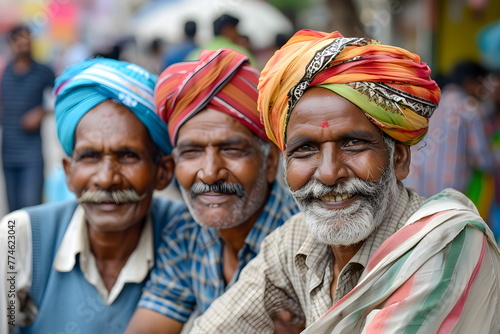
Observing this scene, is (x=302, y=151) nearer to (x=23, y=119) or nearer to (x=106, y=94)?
(x=106, y=94)

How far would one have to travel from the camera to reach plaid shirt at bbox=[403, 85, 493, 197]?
677 cm

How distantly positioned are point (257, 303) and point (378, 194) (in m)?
0.73

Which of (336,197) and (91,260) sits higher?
(336,197)

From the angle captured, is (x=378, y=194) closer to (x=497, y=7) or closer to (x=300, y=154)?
(x=300, y=154)

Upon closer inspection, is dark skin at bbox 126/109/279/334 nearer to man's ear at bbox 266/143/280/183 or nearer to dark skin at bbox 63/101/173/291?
man's ear at bbox 266/143/280/183

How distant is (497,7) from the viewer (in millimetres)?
10438

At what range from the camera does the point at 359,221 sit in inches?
107

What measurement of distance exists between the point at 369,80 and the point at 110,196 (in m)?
1.53

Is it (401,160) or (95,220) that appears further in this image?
(95,220)

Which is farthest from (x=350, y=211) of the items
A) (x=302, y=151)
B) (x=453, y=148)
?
(x=453, y=148)

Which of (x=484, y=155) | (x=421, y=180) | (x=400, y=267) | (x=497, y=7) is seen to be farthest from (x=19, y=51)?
(x=497, y=7)

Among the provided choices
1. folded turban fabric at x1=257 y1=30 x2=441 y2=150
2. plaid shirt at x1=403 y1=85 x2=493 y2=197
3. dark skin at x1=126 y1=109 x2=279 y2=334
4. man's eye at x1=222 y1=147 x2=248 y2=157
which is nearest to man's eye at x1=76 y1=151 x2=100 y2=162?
dark skin at x1=126 y1=109 x2=279 y2=334

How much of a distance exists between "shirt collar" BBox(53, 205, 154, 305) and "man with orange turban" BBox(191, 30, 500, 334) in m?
0.69

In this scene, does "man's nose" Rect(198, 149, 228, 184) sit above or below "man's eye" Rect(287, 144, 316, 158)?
below
